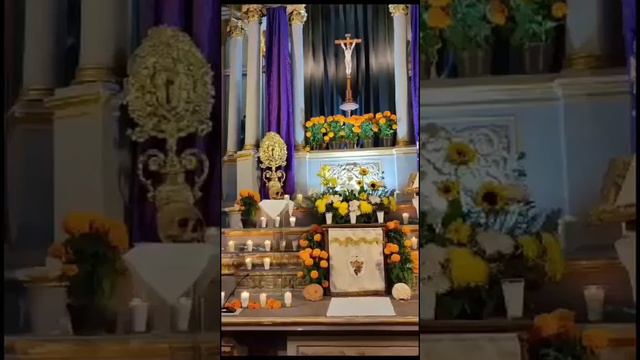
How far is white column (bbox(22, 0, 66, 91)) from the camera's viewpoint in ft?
6.37

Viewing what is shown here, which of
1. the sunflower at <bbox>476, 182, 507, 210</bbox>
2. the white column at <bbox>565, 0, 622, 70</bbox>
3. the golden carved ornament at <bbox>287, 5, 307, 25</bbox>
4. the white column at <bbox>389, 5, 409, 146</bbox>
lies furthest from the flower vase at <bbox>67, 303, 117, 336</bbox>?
the golden carved ornament at <bbox>287, 5, 307, 25</bbox>

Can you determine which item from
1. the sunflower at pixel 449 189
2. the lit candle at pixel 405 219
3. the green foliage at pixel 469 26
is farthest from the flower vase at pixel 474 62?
the lit candle at pixel 405 219

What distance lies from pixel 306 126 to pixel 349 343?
2.42 meters

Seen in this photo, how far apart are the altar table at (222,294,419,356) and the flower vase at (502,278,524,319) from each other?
769 millimetres

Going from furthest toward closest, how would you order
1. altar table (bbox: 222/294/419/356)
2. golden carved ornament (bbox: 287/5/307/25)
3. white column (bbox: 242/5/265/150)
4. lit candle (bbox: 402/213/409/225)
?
golden carved ornament (bbox: 287/5/307/25)
white column (bbox: 242/5/265/150)
lit candle (bbox: 402/213/409/225)
altar table (bbox: 222/294/419/356)

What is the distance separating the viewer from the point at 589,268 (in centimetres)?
186

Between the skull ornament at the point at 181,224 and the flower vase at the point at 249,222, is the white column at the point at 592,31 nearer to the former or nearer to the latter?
the skull ornament at the point at 181,224

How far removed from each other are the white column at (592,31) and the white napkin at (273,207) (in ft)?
7.64

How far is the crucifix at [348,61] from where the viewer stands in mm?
4738

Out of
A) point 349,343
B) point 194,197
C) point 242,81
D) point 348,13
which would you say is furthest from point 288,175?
point 194,197

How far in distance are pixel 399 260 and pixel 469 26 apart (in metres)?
1.58

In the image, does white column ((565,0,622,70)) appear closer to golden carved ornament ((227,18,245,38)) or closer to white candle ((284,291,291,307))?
white candle ((284,291,291,307))

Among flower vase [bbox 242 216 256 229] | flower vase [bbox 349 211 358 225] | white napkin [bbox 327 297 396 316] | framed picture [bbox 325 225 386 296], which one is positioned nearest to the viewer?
white napkin [bbox 327 297 396 316]

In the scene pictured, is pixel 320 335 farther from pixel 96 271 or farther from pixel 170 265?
pixel 96 271
